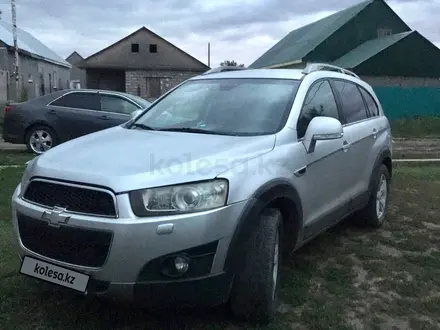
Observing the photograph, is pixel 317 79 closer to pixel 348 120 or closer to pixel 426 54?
pixel 348 120

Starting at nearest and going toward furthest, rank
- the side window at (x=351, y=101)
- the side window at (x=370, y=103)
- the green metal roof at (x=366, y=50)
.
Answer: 1. the side window at (x=351, y=101)
2. the side window at (x=370, y=103)
3. the green metal roof at (x=366, y=50)

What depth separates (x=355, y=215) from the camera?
Answer: 5555 mm

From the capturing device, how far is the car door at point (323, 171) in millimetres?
3902

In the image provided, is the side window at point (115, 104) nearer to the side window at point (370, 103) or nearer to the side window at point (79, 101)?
the side window at point (79, 101)

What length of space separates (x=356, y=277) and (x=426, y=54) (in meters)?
27.4

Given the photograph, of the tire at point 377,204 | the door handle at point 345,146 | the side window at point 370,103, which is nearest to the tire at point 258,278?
the door handle at point 345,146

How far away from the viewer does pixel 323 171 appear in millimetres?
4074

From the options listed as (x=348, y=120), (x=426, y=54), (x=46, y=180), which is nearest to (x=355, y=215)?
(x=348, y=120)

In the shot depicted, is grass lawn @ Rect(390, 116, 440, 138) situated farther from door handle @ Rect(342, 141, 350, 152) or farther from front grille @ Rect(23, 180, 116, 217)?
front grille @ Rect(23, 180, 116, 217)

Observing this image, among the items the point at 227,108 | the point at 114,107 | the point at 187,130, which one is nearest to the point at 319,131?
the point at 227,108

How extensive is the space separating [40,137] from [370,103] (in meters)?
7.73

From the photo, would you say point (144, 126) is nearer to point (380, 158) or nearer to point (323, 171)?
point (323, 171)

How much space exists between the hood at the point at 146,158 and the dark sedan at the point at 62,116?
7.28 metres
